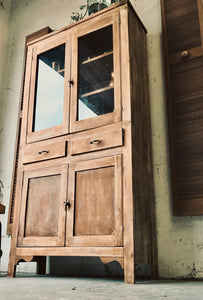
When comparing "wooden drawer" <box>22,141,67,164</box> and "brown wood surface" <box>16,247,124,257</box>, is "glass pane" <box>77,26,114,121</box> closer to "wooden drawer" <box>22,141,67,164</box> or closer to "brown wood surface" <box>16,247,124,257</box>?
"wooden drawer" <box>22,141,67,164</box>

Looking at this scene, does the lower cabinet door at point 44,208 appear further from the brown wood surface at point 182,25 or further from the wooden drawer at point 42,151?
the brown wood surface at point 182,25

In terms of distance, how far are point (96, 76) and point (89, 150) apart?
53 centimetres

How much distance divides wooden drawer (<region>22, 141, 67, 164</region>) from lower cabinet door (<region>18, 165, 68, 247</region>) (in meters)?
0.08

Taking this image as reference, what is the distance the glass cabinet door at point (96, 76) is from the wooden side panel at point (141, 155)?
0.11 meters

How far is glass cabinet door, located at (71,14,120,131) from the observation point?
1796 mm

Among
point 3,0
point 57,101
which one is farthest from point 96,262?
point 3,0

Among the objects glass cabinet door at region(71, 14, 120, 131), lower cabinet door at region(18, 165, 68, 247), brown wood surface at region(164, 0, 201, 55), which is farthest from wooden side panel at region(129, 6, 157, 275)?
lower cabinet door at region(18, 165, 68, 247)

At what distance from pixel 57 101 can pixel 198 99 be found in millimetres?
948

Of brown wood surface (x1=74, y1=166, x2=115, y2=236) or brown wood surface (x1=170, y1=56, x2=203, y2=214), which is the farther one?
brown wood surface (x1=170, y1=56, x2=203, y2=214)

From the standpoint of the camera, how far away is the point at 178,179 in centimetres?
187

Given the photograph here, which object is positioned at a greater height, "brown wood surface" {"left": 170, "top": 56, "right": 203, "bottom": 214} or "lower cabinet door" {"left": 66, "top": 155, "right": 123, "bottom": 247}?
"brown wood surface" {"left": 170, "top": 56, "right": 203, "bottom": 214}

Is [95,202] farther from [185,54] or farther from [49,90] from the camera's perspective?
[185,54]

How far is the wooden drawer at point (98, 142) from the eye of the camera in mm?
1674

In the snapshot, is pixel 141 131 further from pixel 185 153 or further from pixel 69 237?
pixel 69 237
